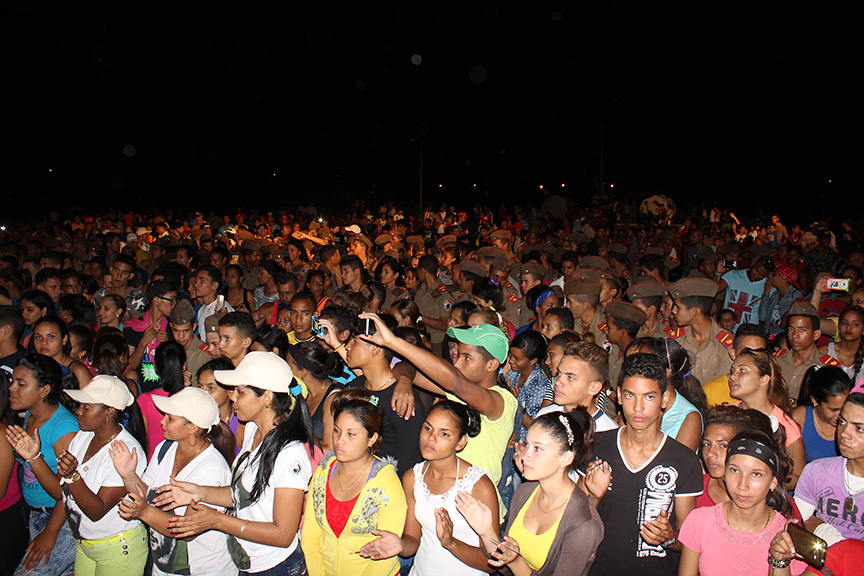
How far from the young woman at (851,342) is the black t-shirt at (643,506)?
130 inches

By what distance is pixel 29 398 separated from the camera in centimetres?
412

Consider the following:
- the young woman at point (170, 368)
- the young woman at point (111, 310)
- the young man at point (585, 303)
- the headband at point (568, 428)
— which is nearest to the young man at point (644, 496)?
the headband at point (568, 428)

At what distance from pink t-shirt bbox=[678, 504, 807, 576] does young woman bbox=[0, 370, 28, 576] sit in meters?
Answer: 3.96

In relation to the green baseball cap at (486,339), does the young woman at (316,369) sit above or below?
below

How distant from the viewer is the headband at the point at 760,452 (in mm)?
2824

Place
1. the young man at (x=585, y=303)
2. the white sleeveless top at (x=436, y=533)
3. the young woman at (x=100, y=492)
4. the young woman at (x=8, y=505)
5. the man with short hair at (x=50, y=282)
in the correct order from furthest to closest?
the man with short hair at (x=50, y=282), the young man at (x=585, y=303), the young woman at (x=8, y=505), the young woman at (x=100, y=492), the white sleeveless top at (x=436, y=533)

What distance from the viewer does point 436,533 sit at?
9.99ft

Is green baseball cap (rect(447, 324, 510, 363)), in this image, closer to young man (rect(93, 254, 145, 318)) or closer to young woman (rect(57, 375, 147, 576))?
young woman (rect(57, 375, 147, 576))

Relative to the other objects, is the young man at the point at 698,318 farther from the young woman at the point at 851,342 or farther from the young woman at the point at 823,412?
the young woman at the point at 823,412

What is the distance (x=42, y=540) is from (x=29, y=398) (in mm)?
957

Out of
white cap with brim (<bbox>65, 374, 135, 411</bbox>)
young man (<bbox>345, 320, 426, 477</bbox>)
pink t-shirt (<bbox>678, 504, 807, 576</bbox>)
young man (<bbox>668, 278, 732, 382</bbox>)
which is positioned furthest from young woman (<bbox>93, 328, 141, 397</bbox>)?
young man (<bbox>668, 278, 732, 382</bbox>)

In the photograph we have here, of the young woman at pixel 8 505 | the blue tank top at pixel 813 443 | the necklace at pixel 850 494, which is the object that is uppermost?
the blue tank top at pixel 813 443

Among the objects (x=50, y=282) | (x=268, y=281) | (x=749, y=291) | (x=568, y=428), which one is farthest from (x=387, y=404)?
(x=50, y=282)

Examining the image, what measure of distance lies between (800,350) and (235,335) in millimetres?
5069
